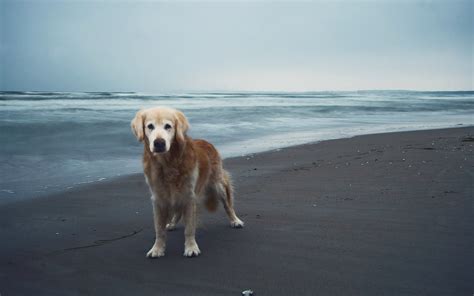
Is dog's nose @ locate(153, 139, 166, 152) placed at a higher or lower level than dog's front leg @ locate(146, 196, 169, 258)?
higher

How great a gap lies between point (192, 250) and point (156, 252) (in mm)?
319

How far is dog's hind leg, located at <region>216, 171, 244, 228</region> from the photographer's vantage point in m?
4.48

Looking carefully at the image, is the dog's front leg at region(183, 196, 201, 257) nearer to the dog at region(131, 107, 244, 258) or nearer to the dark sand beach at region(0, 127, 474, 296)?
the dog at region(131, 107, 244, 258)

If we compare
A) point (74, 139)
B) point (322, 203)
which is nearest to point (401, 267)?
point (322, 203)

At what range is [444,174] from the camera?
6.02 meters

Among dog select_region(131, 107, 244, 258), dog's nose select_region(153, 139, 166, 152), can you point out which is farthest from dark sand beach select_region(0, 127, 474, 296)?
dog's nose select_region(153, 139, 166, 152)

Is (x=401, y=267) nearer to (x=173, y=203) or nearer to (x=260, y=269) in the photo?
(x=260, y=269)

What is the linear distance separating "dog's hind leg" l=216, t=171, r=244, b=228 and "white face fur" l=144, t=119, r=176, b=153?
48.1 inches

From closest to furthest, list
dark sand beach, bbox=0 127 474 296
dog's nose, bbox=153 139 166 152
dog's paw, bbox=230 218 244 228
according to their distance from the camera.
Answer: dark sand beach, bbox=0 127 474 296 < dog's nose, bbox=153 139 166 152 < dog's paw, bbox=230 218 244 228

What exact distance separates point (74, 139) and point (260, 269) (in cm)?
1120

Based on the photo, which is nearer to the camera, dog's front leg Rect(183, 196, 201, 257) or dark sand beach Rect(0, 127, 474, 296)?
dark sand beach Rect(0, 127, 474, 296)

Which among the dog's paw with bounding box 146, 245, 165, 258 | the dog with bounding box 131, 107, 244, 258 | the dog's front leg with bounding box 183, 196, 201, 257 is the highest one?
the dog with bounding box 131, 107, 244, 258

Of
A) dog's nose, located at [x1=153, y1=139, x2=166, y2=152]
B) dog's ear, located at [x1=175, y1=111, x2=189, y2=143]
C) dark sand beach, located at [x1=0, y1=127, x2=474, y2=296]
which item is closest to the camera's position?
dark sand beach, located at [x1=0, y1=127, x2=474, y2=296]

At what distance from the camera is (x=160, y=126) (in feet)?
11.9
